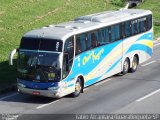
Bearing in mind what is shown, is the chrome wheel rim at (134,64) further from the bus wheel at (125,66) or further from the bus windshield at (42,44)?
the bus windshield at (42,44)

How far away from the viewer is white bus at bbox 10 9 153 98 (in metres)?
22.9

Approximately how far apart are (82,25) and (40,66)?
3.64 meters

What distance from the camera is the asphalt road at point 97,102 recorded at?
70.8ft

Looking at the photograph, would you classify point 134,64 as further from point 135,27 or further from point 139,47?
point 135,27

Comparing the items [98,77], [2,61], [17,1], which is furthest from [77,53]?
[17,1]

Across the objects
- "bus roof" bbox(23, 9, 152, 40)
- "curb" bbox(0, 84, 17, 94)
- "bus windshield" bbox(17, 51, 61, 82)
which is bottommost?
"curb" bbox(0, 84, 17, 94)

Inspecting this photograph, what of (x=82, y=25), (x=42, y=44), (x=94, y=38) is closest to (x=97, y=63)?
(x=94, y=38)

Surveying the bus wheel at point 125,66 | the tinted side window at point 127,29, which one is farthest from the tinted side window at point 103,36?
the bus wheel at point 125,66

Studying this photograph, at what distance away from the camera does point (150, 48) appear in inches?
1248

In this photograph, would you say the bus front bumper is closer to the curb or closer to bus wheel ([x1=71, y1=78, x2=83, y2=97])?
bus wheel ([x1=71, y1=78, x2=83, y2=97])

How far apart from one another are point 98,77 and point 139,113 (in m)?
5.47

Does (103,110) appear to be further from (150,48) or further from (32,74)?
(150,48)

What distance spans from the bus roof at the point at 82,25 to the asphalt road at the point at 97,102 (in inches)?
117

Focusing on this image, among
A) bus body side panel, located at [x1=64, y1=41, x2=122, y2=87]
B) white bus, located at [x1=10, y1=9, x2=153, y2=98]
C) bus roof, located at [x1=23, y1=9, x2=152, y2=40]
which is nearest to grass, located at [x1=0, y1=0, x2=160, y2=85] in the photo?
bus roof, located at [x1=23, y1=9, x2=152, y2=40]
